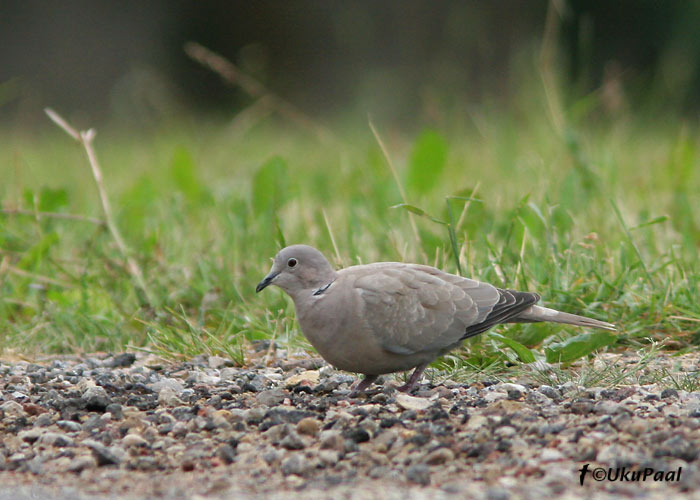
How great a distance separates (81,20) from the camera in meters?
13.7

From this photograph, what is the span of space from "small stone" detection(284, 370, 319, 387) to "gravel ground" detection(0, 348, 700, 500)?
0.04 ft

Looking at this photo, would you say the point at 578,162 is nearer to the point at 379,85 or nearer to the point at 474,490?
the point at 474,490

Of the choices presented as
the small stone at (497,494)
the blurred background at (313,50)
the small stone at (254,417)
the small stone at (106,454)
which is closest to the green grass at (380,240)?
the small stone at (254,417)

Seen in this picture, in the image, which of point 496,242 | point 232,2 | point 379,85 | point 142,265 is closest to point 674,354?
point 496,242

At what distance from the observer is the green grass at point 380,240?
3996 mm

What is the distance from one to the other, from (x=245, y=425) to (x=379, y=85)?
25.0 feet

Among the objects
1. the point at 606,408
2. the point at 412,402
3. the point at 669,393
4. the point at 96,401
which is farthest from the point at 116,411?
the point at 669,393

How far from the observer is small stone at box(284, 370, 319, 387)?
3.57m

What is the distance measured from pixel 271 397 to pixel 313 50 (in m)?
11.1

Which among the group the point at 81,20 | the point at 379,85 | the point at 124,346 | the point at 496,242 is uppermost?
the point at 81,20

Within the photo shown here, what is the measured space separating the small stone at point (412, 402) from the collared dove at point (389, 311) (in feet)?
0.77

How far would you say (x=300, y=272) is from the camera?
12.0 feet

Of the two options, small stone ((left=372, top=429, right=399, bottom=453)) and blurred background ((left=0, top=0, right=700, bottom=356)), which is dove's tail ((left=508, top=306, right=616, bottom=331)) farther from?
small stone ((left=372, top=429, right=399, bottom=453))

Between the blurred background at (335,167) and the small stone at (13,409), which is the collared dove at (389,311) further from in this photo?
the small stone at (13,409)
